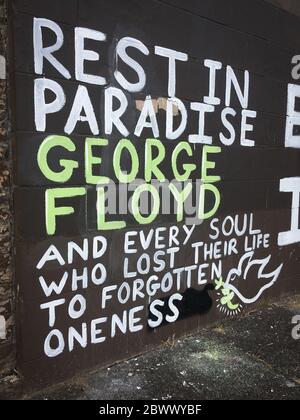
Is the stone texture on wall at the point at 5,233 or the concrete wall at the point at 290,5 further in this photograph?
the concrete wall at the point at 290,5

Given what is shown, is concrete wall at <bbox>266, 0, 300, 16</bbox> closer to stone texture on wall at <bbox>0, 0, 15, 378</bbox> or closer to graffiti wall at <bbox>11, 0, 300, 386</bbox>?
graffiti wall at <bbox>11, 0, 300, 386</bbox>

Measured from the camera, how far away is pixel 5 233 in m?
2.50

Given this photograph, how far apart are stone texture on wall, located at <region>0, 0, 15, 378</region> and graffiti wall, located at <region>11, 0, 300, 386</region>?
8 cm

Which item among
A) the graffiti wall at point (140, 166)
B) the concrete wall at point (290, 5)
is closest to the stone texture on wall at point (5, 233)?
the graffiti wall at point (140, 166)

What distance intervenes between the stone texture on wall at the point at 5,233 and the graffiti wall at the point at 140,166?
0.25 ft

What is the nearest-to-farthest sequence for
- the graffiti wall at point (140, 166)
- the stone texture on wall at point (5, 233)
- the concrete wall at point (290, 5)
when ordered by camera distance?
the stone texture on wall at point (5, 233) → the graffiti wall at point (140, 166) → the concrete wall at point (290, 5)

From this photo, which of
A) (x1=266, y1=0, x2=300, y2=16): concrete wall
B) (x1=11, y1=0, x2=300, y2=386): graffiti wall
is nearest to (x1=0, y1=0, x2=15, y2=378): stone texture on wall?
(x1=11, y1=0, x2=300, y2=386): graffiti wall

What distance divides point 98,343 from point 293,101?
293 centimetres

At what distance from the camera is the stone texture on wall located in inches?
93.8

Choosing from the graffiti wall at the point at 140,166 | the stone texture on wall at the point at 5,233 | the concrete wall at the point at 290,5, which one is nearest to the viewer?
the stone texture on wall at the point at 5,233

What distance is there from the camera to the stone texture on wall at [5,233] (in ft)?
7.82

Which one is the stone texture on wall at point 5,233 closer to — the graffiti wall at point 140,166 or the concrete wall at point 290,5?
the graffiti wall at point 140,166

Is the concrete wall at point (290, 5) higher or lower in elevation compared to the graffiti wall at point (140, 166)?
higher

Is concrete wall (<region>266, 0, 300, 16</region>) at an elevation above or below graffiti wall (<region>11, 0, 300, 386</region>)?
above
